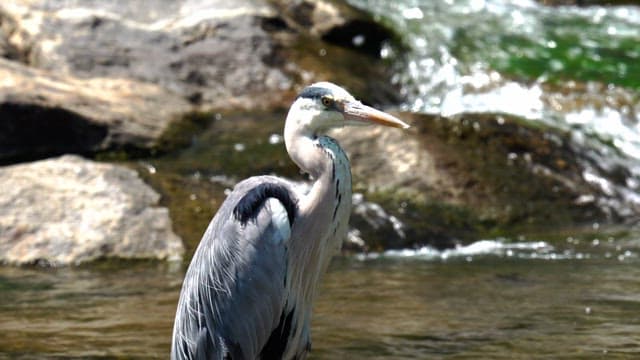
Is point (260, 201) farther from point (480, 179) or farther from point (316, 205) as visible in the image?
point (480, 179)

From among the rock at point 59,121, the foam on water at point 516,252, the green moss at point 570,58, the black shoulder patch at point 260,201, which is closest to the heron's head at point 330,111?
the black shoulder patch at point 260,201

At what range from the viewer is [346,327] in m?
6.89

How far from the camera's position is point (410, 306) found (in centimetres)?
736

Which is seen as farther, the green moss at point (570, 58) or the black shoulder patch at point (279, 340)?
the green moss at point (570, 58)

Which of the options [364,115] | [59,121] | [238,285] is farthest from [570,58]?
[238,285]

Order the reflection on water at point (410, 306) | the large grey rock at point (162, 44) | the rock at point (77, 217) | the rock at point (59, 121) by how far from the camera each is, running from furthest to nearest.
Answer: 1. the large grey rock at point (162, 44)
2. the rock at point (59, 121)
3. the rock at point (77, 217)
4. the reflection on water at point (410, 306)

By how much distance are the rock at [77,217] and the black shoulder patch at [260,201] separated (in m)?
3.59

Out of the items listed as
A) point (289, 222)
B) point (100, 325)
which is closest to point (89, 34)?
point (100, 325)

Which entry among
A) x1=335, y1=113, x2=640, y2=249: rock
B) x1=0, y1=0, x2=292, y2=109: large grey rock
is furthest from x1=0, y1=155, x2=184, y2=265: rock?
x1=0, y1=0, x2=292, y2=109: large grey rock

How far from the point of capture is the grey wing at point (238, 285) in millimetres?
4938

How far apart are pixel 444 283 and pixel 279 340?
304 centimetres

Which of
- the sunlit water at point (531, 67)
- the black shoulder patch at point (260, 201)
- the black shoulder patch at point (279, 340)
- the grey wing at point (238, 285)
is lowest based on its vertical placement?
the sunlit water at point (531, 67)

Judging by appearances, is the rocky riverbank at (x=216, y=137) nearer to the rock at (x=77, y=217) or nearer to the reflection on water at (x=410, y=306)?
the rock at (x=77, y=217)

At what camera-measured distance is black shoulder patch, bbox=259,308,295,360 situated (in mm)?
5098
